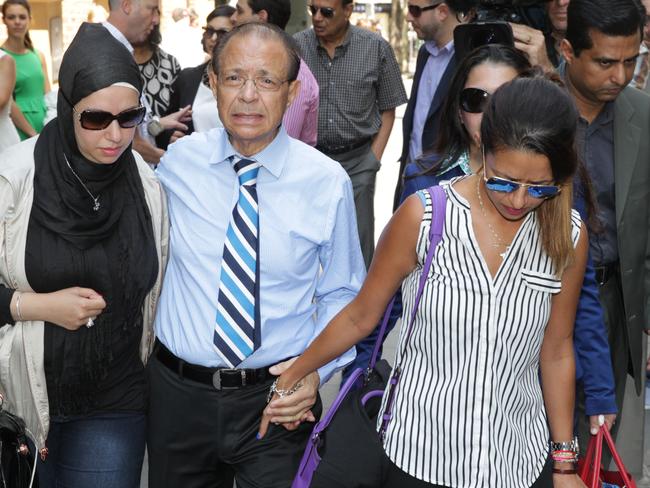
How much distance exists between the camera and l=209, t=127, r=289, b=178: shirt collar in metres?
3.28

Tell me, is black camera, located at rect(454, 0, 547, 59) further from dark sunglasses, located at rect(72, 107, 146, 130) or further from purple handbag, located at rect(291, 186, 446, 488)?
dark sunglasses, located at rect(72, 107, 146, 130)

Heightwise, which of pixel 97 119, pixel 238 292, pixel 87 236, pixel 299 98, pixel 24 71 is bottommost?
pixel 24 71

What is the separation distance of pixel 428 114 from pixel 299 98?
740 millimetres

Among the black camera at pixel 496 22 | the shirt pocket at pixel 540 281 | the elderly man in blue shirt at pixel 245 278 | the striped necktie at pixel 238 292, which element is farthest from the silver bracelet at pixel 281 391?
the black camera at pixel 496 22

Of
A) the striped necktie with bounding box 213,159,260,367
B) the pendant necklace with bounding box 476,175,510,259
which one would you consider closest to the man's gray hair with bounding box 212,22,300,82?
the striped necktie with bounding box 213,159,260,367

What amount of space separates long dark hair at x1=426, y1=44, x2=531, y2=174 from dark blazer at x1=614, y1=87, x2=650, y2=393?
22.6 inches

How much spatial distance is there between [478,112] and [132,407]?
4.83ft

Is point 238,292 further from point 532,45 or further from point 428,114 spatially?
point 428,114

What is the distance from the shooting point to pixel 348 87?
7.21m

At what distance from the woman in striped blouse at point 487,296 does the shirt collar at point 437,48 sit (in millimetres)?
3510

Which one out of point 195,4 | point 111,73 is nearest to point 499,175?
point 111,73

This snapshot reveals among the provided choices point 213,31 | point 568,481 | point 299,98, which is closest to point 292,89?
point 568,481

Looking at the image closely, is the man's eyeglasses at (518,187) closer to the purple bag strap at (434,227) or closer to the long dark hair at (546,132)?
the long dark hair at (546,132)

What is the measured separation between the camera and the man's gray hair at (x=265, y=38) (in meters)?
3.31
